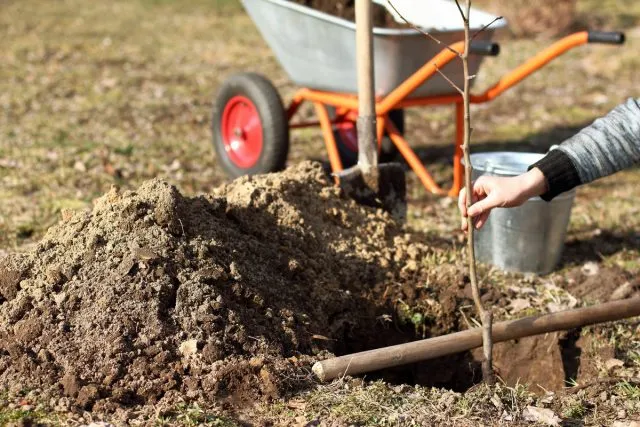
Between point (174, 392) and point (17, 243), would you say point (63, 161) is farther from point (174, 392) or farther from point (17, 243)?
point (174, 392)

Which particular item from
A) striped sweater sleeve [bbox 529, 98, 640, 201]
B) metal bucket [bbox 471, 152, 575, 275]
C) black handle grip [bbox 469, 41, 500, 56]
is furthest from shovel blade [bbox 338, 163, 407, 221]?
striped sweater sleeve [bbox 529, 98, 640, 201]

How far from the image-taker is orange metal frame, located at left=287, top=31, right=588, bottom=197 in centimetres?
384

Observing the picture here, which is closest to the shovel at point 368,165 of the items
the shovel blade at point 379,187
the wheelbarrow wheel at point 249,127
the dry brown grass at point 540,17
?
the shovel blade at point 379,187

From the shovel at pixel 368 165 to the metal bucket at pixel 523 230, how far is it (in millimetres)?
384

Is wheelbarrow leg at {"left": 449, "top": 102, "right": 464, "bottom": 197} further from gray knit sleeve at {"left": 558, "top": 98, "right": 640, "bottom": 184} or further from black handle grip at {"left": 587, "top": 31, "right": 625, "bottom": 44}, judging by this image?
Result: gray knit sleeve at {"left": 558, "top": 98, "right": 640, "bottom": 184}

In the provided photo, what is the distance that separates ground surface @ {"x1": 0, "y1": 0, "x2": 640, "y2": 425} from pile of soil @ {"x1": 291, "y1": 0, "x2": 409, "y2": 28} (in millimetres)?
992

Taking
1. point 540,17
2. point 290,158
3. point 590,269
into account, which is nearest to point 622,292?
point 590,269

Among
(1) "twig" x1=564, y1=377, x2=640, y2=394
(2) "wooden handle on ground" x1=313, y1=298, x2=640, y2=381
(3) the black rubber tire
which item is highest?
(3) the black rubber tire

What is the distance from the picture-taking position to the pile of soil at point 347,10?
494cm

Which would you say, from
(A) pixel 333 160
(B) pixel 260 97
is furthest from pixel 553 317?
(B) pixel 260 97

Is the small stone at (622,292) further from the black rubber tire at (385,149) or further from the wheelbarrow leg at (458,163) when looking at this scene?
the black rubber tire at (385,149)

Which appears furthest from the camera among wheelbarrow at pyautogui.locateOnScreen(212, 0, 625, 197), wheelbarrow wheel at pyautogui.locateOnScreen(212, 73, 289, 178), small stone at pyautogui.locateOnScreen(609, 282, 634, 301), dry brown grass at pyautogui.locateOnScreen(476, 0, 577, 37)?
dry brown grass at pyautogui.locateOnScreen(476, 0, 577, 37)

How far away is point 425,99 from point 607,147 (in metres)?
2.14

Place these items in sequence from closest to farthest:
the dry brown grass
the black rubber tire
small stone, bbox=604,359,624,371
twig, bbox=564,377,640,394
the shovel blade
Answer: twig, bbox=564,377,640,394, small stone, bbox=604,359,624,371, the shovel blade, the black rubber tire, the dry brown grass
